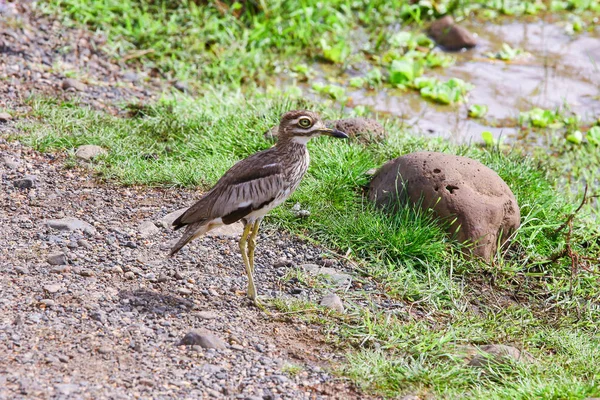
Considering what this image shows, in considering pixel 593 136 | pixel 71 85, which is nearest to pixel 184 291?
pixel 71 85

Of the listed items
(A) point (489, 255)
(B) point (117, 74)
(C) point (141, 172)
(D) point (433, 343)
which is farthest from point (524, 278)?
(B) point (117, 74)

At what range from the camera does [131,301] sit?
15.6 ft

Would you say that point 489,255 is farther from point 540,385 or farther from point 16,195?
point 16,195

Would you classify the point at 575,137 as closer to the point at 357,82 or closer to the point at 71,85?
the point at 357,82

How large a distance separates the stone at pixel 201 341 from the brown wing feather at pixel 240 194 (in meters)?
0.76

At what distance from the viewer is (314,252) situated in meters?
5.64

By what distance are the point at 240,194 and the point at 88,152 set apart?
6.65 ft

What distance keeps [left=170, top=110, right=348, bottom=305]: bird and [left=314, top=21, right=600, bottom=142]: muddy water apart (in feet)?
9.17

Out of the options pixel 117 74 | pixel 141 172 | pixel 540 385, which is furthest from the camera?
pixel 117 74

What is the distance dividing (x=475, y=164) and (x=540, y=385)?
78.0 inches

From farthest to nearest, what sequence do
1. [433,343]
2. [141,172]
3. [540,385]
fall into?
[141,172]
[433,343]
[540,385]

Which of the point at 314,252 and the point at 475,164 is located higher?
the point at 475,164

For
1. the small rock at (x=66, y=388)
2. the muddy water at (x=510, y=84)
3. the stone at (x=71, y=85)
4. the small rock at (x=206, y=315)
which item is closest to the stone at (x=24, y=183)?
the stone at (x=71, y=85)

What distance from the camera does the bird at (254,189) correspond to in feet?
16.2
